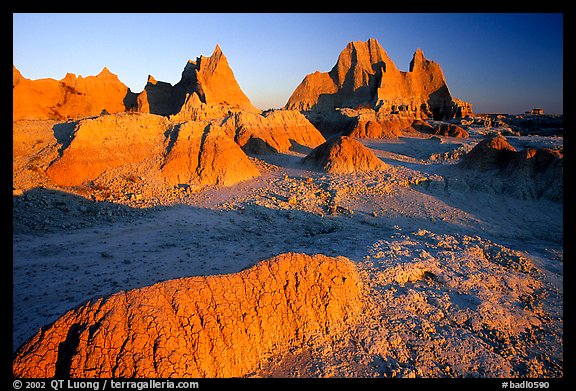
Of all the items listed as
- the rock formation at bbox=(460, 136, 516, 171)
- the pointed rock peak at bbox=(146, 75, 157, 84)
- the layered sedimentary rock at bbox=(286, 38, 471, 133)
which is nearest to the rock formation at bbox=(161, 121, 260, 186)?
the rock formation at bbox=(460, 136, 516, 171)

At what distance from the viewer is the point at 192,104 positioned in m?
29.5

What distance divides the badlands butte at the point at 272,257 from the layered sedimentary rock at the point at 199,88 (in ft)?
55.0

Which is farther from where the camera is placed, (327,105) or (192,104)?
(327,105)

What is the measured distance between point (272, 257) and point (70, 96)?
4142 centimetres

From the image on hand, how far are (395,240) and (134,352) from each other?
20.0 ft

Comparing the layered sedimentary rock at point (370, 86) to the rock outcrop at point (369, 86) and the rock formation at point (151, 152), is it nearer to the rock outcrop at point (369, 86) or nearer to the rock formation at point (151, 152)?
the rock outcrop at point (369, 86)

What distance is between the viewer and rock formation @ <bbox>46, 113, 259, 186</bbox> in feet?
45.3

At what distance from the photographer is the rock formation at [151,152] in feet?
45.3

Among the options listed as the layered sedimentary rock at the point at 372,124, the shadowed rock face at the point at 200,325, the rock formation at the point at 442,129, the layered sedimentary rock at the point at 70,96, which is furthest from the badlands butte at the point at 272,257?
the layered sedimentary rock at the point at 70,96

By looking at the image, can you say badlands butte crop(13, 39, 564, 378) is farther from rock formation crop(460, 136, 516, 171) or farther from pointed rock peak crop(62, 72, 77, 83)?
pointed rock peak crop(62, 72, 77, 83)
